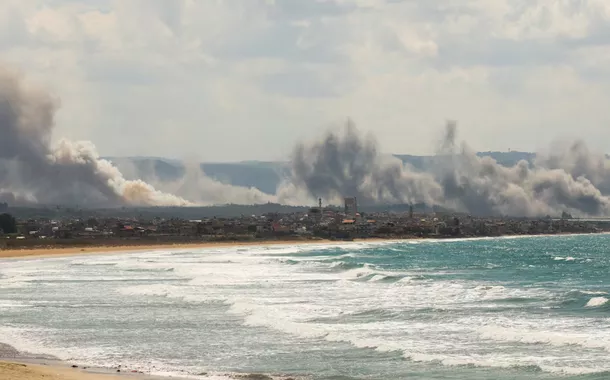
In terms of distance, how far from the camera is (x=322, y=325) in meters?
47.0

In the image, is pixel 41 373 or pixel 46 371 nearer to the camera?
pixel 41 373

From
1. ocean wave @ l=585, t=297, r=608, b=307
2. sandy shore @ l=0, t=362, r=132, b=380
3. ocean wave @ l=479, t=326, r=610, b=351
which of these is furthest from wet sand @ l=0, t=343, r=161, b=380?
ocean wave @ l=585, t=297, r=608, b=307

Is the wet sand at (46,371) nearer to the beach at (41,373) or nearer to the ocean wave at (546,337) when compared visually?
the beach at (41,373)

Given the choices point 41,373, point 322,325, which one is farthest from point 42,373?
point 322,325

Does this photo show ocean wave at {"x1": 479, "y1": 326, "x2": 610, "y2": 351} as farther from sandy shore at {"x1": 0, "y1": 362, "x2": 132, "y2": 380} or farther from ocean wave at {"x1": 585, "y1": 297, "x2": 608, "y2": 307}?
sandy shore at {"x1": 0, "y1": 362, "x2": 132, "y2": 380}

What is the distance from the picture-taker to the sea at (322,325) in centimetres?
3566

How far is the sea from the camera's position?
35656 millimetres

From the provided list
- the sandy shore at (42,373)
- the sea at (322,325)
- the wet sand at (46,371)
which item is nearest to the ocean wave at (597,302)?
the sea at (322,325)

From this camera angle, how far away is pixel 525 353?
37.7 m

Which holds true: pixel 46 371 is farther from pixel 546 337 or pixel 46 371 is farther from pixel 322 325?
pixel 546 337

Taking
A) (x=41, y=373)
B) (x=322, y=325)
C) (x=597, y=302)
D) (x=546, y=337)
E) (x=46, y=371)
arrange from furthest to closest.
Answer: (x=597, y=302), (x=322, y=325), (x=546, y=337), (x=46, y=371), (x=41, y=373)

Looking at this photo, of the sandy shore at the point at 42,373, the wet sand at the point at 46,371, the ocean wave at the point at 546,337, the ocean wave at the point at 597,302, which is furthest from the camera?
the ocean wave at the point at 597,302

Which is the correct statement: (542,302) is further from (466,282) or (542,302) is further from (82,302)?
(82,302)

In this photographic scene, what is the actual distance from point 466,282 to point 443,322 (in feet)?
96.4
